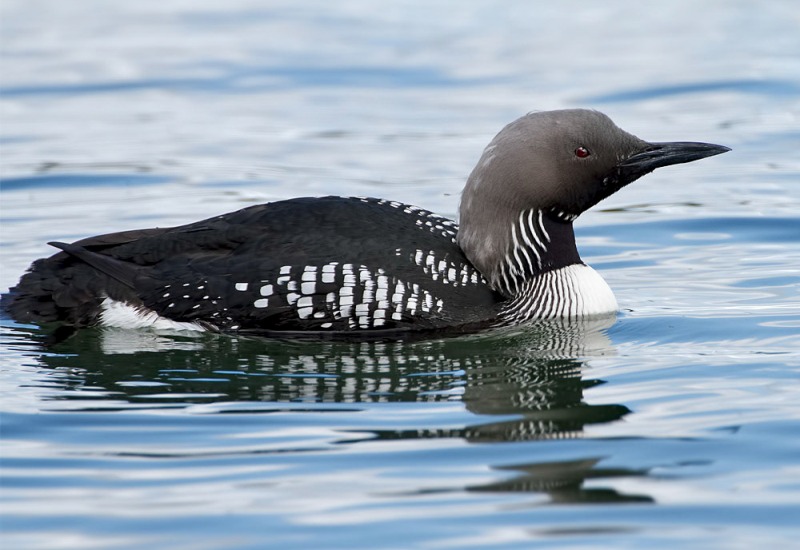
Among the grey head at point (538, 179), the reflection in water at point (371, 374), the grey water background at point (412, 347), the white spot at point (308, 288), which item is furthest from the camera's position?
the grey head at point (538, 179)

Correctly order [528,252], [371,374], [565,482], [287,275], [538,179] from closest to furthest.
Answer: [565,482] → [371,374] → [287,275] → [538,179] → [528,252]

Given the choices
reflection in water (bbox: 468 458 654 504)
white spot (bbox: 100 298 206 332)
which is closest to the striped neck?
white spot (bbox: 100 298 206 332)

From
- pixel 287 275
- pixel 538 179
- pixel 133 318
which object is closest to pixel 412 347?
pixel 287 275

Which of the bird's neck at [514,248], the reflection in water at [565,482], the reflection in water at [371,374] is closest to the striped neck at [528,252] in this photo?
the bird's neck at [514,248]

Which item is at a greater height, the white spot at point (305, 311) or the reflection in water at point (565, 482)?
the white spot at point (305, 311)

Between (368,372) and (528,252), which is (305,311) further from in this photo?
(528,252)

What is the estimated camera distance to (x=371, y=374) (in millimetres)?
6090

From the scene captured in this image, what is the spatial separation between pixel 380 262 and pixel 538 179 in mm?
812

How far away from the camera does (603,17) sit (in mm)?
15109

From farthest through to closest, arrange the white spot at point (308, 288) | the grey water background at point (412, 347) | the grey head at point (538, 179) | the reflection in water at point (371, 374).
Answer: the grey head at point (538, 179) < the white spot at point (308, 288) < the reflection in water at point (371, 374) < the grey water background at point (412, 347)

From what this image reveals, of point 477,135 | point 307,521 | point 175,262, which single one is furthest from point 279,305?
point 477,135

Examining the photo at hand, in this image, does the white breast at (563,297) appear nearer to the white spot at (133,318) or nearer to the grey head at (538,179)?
the grey head at (538,179)

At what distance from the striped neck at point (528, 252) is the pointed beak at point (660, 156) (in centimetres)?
38

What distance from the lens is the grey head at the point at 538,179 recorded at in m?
6.61
